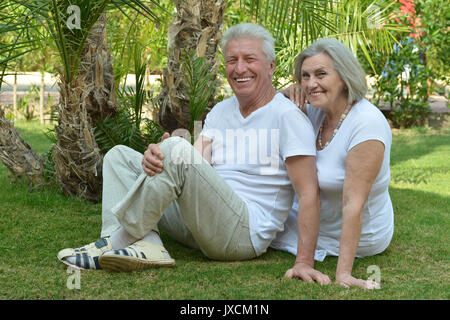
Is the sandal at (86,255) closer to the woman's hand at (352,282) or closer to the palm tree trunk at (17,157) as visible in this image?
the woman's hand at (352,282)

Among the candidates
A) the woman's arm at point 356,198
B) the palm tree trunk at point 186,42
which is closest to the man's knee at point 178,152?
the woman's arm at point 356,198

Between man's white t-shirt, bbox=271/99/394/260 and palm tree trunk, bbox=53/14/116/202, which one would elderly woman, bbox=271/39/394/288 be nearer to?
man's white t-shirt, bbox=271/99/394/260

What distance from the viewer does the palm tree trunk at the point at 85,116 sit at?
4.30m

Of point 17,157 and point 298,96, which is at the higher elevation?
point 298,96

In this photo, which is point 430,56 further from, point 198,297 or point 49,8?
point 198,297

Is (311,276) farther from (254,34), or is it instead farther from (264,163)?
(254,34)

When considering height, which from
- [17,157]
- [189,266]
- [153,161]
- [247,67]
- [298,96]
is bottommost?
[189,266]

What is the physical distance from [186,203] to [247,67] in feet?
2.44

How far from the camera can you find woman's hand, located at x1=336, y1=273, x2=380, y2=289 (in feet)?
8.66

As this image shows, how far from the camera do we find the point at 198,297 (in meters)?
2.59

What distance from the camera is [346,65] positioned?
2785mm

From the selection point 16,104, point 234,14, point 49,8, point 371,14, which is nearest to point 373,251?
point 49,8

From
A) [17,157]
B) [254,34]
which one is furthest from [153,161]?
[17,157]

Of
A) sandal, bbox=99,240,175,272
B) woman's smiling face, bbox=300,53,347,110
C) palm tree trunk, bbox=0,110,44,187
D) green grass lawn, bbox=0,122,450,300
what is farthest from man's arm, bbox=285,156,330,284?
palm tree trunk, bbox=0,110,44,187
